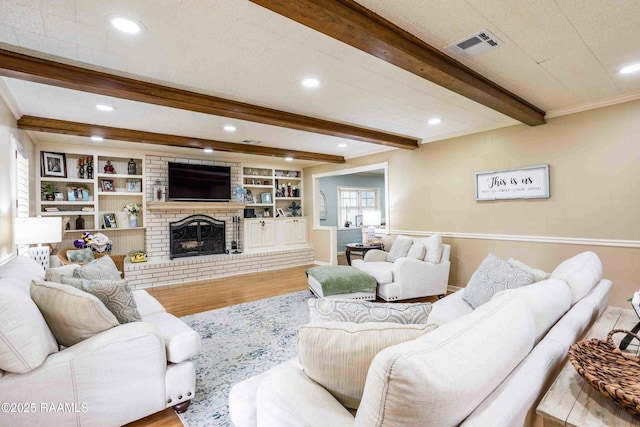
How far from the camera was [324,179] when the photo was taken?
8.28 meters

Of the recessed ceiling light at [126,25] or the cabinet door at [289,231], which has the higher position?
the recessed ceiling light at [126,25]

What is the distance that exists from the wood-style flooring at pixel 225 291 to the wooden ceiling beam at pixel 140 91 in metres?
2.45

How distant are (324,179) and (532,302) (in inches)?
283

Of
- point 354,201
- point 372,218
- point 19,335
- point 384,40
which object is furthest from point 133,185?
point 354,201

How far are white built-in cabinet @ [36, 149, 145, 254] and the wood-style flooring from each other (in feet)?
4.13

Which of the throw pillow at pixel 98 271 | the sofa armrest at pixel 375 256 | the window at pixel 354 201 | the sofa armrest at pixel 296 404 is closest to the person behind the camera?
the sofa armrest at pixel 296 404

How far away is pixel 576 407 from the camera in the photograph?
2.90 ft

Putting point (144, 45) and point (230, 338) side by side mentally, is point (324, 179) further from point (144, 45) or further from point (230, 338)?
point (144, 45)

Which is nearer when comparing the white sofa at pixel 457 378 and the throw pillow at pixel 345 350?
the white sofa at pixel 457 378

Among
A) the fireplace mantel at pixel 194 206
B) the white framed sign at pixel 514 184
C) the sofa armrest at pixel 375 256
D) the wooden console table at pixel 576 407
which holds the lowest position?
the sofa armrest at pixel 375 256

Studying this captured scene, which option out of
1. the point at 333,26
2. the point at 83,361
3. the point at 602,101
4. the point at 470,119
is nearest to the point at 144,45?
the point at 333,26

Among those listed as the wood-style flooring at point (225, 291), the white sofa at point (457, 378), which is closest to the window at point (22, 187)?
the wood-style flooring at point (225, 291)

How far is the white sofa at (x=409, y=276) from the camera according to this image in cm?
386

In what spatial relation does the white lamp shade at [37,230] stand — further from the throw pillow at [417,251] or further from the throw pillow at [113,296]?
the throw pillow at [417,251]
